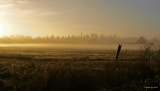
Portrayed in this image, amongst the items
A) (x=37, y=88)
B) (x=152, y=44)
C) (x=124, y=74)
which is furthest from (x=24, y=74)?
(x=152, y=44)

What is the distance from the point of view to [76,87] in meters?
13.4

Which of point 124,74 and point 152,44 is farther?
point 152,44

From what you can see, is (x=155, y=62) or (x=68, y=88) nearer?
(x=68, y=88)

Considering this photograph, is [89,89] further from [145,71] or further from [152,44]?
[152,44]

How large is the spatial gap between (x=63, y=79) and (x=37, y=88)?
85.9 inches

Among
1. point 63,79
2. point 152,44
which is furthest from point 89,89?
point 152,44

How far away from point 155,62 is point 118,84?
425 centimetres

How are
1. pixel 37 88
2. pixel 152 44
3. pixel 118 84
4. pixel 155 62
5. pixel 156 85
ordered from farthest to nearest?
pixel 152 44
pixel 155 62
pixel 118 84
pixel 37 88
pixel 156 85

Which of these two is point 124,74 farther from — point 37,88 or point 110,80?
point 37,88

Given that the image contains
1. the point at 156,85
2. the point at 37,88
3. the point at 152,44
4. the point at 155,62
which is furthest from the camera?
the point at 152,44

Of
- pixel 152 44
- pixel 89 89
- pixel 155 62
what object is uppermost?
pixel 152 44

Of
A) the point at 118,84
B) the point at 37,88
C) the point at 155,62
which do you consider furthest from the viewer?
the point at 155,62

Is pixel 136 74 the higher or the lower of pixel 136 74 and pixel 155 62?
the lower

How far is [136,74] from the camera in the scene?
15.8 meters
